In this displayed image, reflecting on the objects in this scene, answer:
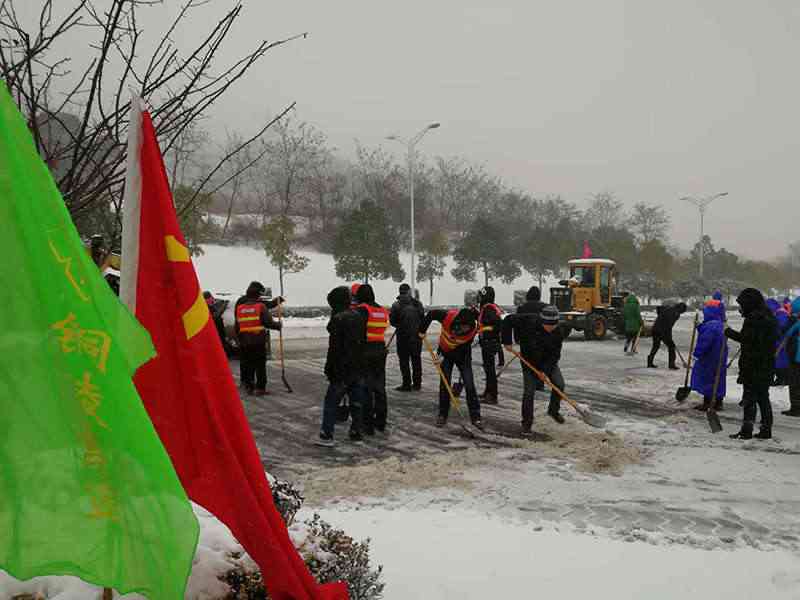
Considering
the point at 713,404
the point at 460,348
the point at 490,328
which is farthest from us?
the point at 490,328

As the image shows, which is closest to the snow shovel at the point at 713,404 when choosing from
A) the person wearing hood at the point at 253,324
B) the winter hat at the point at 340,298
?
the winter hat at the point at 340,298

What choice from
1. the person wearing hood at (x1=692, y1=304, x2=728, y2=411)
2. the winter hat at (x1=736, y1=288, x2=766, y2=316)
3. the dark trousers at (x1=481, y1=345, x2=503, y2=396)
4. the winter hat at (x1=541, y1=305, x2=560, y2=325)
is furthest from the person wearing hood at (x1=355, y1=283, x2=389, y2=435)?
the person wearing hood at (x1=692, y1=304, x2=728, y2=411)

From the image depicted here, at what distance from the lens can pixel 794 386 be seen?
8891 mm

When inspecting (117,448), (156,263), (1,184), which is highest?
(1,184)

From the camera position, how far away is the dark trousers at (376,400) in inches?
294

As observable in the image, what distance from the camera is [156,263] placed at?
2.36 m

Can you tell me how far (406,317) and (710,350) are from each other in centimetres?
446

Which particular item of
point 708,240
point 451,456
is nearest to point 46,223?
point 451,456

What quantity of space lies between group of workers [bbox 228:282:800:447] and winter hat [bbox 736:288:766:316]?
1 centimetres

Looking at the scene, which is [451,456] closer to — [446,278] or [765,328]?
[765,328]

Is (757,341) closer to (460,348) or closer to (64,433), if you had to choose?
(460,348)

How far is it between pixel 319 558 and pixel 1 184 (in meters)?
2.07

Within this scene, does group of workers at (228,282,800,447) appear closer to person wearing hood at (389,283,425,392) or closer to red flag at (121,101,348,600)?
person wearing hood at (389,283,425,392)

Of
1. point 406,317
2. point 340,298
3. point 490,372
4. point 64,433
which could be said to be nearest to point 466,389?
point 340,298
